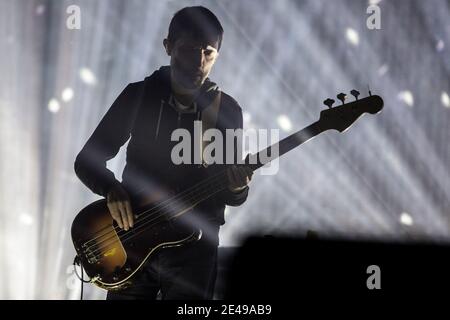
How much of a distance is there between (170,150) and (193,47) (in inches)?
15.8

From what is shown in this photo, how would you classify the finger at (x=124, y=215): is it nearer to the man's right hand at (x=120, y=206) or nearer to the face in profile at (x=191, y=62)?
the man's right hand at (x=120, y=206)

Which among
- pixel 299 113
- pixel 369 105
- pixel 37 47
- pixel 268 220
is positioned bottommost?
pixel 268 220

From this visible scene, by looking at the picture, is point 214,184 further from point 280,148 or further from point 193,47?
point 193,47

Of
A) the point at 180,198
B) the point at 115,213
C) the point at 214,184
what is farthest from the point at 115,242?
the point at 214,184

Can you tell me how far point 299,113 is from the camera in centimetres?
261

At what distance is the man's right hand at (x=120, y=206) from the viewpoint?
1.81 meters

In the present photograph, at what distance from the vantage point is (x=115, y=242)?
1.82 meters

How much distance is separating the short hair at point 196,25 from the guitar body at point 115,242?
0.69 m

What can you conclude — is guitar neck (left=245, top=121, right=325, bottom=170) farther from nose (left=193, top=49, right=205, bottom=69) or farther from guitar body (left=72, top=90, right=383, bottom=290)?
nose (left=193, top=49, right=205, bottom=69)

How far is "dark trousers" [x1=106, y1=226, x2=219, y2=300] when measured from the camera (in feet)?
5.51

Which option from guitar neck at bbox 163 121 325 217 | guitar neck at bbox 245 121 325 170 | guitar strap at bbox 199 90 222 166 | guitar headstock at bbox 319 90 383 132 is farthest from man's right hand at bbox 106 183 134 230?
guitar headstock at bbox 319 90 383 132
